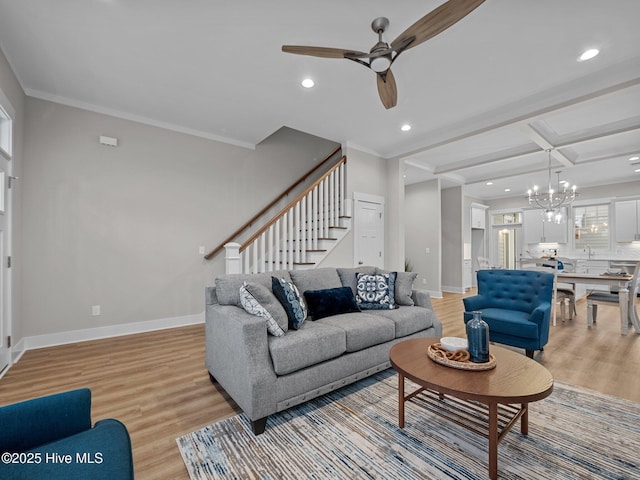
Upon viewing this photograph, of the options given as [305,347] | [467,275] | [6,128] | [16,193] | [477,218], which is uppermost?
[6,128]

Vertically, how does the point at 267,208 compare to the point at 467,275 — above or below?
above

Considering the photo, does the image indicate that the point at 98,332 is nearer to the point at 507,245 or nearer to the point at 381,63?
the point at 381,63

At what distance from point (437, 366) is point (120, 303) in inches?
156

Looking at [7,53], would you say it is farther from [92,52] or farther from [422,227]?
[422,227]

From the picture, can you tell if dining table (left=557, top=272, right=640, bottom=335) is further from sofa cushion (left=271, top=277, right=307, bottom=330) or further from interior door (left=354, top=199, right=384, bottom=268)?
sofa cushion (left=271, top=277, right=307, bottom=330)

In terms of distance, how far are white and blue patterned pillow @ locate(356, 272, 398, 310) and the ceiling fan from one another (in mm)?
1804

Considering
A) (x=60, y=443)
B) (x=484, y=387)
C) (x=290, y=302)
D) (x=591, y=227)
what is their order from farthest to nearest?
(x=591, y=227) → (x=290, y=302) → (x=484, y=387) → (x=60, y=443)

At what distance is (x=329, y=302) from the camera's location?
2.78 metres

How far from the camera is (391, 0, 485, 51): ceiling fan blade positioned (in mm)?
1714

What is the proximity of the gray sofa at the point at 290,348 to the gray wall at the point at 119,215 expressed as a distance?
221 cm

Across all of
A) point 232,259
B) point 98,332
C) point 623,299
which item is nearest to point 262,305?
point 232,259

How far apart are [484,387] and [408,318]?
1.32 metres

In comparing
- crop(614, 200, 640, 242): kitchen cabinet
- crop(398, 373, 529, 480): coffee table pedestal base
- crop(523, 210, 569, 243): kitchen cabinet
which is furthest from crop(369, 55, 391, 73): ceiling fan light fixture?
crop(614, 200, 640, 242): kitchen cabinet

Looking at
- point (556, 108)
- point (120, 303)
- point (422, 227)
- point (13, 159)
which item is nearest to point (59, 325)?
point (120, 303)
